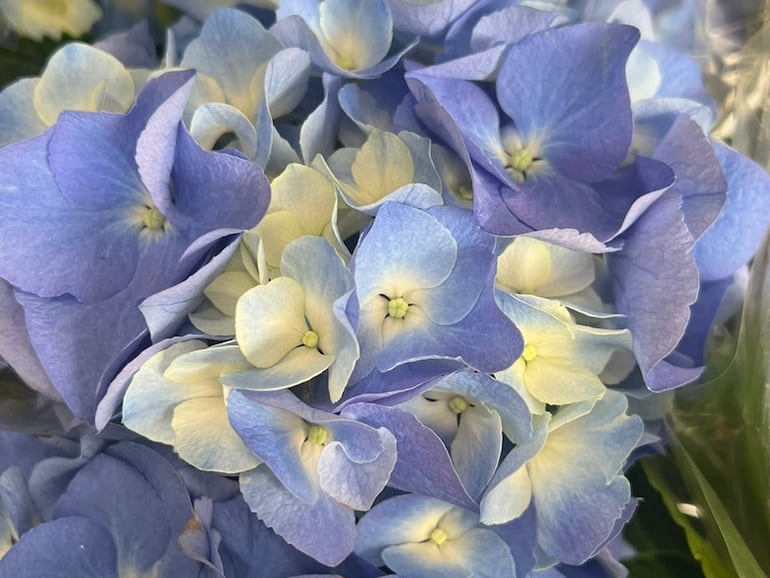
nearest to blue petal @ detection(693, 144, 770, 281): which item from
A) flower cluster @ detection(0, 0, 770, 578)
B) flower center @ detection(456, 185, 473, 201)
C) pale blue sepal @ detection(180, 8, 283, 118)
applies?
flower cluster @ detection(0, 0, 770, 578)

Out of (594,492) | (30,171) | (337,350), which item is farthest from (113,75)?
(594,492)

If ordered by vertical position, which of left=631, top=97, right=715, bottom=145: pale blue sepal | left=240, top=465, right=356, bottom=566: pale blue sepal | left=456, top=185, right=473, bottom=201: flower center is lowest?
left=240, top=465, right=356, bottom=566: pale blue sepal

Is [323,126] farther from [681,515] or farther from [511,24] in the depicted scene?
[681,515]

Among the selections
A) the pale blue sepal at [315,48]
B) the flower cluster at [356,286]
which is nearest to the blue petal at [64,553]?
the flower cluster at [356,286]

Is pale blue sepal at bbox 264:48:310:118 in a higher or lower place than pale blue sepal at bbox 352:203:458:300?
higher

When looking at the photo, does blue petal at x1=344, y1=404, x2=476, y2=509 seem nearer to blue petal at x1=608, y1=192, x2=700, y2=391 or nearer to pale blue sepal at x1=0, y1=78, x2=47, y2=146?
blue petal at x1=608, y1=192, x2=700, y2=391

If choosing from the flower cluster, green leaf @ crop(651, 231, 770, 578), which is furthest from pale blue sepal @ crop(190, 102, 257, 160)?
green leaf @ crop(651, 231, 770, 578)

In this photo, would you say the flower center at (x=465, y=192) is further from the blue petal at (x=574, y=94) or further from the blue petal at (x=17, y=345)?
the blue petal at (x=17, y=345)

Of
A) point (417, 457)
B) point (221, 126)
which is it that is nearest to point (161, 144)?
point (221, 126)
